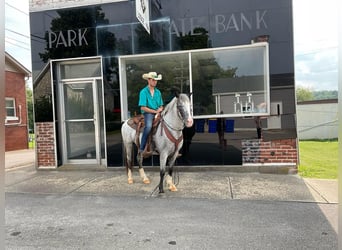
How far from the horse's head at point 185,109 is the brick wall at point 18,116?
1400 cm

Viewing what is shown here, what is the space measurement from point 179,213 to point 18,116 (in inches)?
602

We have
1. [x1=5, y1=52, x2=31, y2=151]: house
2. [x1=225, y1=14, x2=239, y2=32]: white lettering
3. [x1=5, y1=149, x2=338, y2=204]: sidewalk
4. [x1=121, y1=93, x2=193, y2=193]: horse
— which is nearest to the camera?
[x1=121, y1=93, x2=193, y2=193]: horse

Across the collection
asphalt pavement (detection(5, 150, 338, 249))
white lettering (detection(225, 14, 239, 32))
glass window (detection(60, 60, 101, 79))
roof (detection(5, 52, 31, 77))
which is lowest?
asphalt pavement (detection(5, 150, 338, 249))

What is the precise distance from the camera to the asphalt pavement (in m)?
3.30

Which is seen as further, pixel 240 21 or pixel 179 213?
pixel 240 21

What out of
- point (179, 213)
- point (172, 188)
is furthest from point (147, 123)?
point (179, 213)

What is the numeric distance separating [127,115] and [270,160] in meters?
3.81

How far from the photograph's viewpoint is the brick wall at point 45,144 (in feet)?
24.7

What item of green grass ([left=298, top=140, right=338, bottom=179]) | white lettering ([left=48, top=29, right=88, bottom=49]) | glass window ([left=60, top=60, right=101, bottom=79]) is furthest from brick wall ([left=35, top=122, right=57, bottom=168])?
green grass ([left=298, top=140, right=338, bottom=179])

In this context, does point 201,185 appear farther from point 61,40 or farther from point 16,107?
point 16,107

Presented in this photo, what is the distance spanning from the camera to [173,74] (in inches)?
270

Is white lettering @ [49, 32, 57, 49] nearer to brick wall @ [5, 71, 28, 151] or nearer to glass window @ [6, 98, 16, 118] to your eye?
brick wall @ [5, 71, 28, 151]

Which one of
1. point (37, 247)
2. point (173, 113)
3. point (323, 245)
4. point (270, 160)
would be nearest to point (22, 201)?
point (37, 247)

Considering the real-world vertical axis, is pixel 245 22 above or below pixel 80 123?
above
